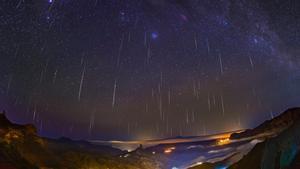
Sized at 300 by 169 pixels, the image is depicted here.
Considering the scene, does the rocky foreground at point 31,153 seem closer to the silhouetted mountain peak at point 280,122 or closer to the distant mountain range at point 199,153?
the distant mountain range at point 199,153

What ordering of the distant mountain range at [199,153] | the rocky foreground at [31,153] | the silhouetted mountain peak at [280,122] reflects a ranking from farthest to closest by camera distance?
1. the rocky foreground at [31,153]
2. the silhouetted mountain peak at [280,122]
3. the distant mountain range at [199,153]

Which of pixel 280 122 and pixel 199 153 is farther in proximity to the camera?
pixel 199 153

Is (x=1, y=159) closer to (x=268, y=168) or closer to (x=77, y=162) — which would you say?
(x=77, y=162)

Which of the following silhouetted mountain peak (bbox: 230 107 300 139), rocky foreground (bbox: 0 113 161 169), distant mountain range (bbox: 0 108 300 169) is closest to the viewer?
distant mountain range (bbox: 0 108 300 169)

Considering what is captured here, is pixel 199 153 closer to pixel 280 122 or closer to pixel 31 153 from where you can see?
pixel 280 122

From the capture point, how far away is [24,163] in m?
30.7

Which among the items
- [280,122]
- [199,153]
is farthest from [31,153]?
[199,153]

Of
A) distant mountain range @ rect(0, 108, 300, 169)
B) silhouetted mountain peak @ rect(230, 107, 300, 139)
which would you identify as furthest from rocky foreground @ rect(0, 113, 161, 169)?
silhouetted mountain peak @ rect(230, 107, 300, 139)

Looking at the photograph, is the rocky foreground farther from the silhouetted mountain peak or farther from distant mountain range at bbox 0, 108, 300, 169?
the silhouetted mountain peak

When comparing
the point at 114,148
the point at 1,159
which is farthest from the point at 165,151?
the point at 1,159

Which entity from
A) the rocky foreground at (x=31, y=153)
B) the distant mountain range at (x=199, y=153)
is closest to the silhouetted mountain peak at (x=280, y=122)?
the distant mountain range at (x=199, y=153)

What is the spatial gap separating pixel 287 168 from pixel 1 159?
27006 mm

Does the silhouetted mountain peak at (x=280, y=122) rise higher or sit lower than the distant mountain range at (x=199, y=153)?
higher

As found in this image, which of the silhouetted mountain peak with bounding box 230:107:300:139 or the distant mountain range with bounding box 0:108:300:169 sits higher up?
the silhouetted mountain peak with bounding box 230:107:300:139
